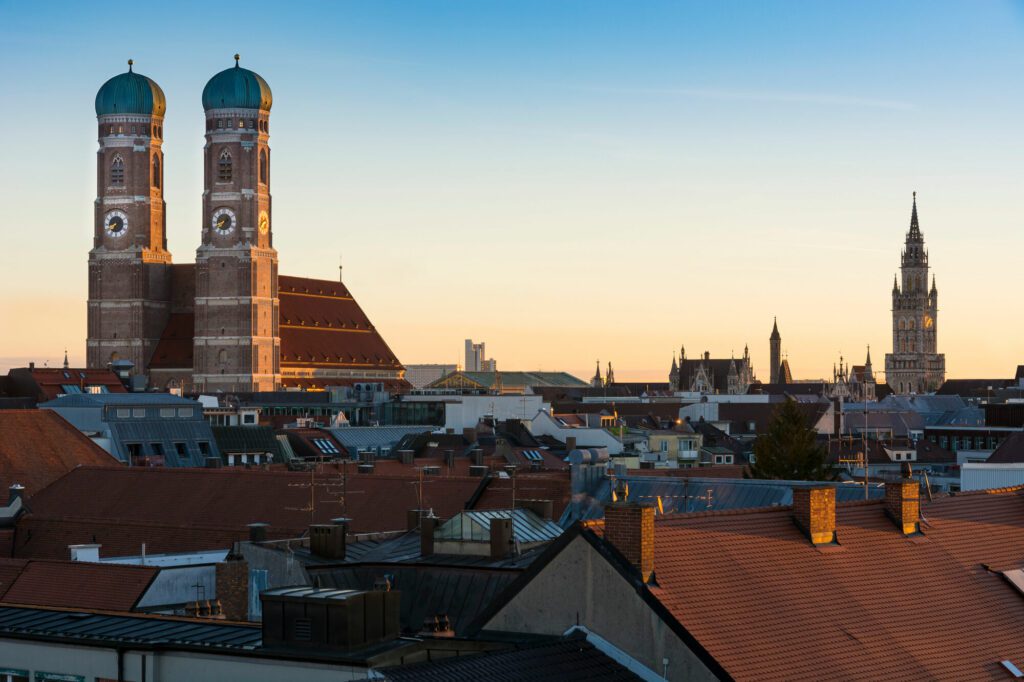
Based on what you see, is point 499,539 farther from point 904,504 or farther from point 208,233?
point 208,233

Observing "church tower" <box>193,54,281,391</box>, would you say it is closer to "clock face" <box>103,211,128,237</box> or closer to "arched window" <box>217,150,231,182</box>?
"arched window" <box>217,150,231,182</box>

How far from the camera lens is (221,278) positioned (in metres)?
178

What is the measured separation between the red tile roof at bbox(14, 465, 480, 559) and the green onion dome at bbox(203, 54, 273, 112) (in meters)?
118

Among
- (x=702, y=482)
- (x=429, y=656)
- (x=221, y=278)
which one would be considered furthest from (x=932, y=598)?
(x=221, y=278)

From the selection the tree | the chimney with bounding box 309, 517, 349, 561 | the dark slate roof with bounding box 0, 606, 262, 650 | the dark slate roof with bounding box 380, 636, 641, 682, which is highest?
the tree

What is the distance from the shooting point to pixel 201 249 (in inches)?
7042

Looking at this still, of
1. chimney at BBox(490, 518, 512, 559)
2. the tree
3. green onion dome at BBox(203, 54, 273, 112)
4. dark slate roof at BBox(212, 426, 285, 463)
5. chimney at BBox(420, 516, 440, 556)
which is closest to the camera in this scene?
chimney at BBox(490, 518, 512, 559)

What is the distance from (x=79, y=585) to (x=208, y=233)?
483ft

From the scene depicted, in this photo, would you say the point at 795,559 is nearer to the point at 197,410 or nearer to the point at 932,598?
the point at 932,598

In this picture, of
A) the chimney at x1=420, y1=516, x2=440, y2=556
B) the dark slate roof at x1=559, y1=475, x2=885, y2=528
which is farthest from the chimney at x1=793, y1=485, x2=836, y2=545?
the dark slate roof at x1=559, y1=475, x2=885, y2=528

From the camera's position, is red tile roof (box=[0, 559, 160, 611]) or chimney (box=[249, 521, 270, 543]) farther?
chimney (box=[249, 521, 270, 543])

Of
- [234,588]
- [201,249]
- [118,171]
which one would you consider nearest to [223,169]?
[201,249]

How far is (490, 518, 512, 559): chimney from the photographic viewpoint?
108 ft

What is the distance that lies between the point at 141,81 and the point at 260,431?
93.7 m
